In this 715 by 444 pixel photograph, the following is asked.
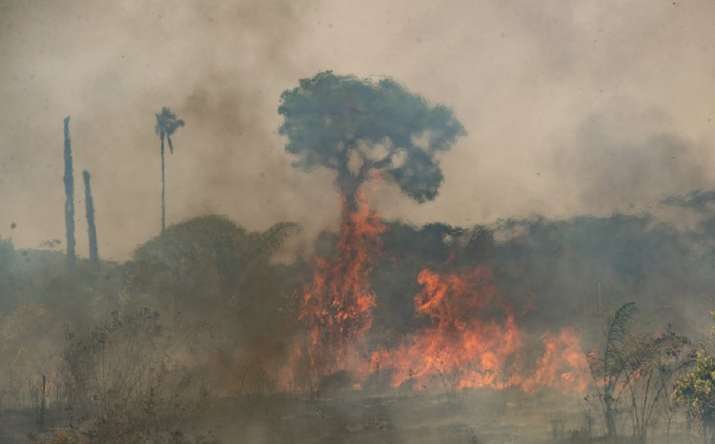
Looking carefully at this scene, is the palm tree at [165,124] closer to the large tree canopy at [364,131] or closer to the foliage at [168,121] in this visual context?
the foliage at [168,121]

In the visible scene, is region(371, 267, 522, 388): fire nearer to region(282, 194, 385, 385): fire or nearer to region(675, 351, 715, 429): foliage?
region(282, 194, 385, 385): fire

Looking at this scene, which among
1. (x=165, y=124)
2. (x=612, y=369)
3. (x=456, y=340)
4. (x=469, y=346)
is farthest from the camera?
(x=165, y=124)

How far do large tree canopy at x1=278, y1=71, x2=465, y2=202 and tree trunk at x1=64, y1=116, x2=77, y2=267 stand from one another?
16679mm

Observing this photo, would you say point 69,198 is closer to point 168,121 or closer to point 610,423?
point 168,121

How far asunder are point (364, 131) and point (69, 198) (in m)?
24.0

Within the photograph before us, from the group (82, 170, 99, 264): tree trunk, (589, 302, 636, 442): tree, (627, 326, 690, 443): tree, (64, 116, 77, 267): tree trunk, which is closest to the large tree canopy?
(82, 170, 99, 264): tree trunk

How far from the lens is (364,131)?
6869cm

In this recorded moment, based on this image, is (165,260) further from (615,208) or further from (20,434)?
(615,208)

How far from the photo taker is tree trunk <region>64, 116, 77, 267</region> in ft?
228

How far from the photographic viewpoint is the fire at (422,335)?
6109 centimetres

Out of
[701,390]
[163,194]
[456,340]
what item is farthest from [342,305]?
[701,390]

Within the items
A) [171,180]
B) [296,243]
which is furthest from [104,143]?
[296,243]

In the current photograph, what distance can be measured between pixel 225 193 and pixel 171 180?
5521mm

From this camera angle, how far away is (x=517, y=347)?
61375 millimetres
